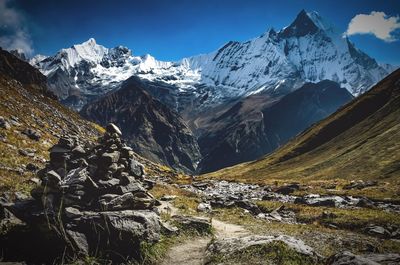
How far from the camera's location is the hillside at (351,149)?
10612 cm

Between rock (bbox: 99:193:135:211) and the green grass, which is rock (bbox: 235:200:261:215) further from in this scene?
the green grass

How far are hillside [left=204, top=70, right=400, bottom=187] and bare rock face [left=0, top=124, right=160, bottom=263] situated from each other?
76.2m

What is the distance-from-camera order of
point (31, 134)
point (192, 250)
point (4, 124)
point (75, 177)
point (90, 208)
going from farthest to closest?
1. point (31, 134)
2. point (4, 124)
3. point (75, 177)
4. point (90, 208)
5. point (192, 250)

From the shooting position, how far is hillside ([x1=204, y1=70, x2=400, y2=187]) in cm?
10612

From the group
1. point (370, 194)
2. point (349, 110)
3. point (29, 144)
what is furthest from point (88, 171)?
point (349, 110)

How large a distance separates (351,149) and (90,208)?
12604 centimetres

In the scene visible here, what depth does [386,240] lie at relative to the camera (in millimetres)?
26453

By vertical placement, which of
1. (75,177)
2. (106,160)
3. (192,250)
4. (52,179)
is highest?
(106,160)

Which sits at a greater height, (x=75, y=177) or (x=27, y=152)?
(x=27, y=152)

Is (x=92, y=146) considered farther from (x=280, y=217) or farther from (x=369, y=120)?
(x=369, y=120)

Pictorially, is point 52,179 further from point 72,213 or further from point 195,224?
point 195,224

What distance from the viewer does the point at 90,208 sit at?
23.4 m

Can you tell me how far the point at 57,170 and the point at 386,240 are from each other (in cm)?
2331

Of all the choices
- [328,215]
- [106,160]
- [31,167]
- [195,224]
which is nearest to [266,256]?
[195,224]
